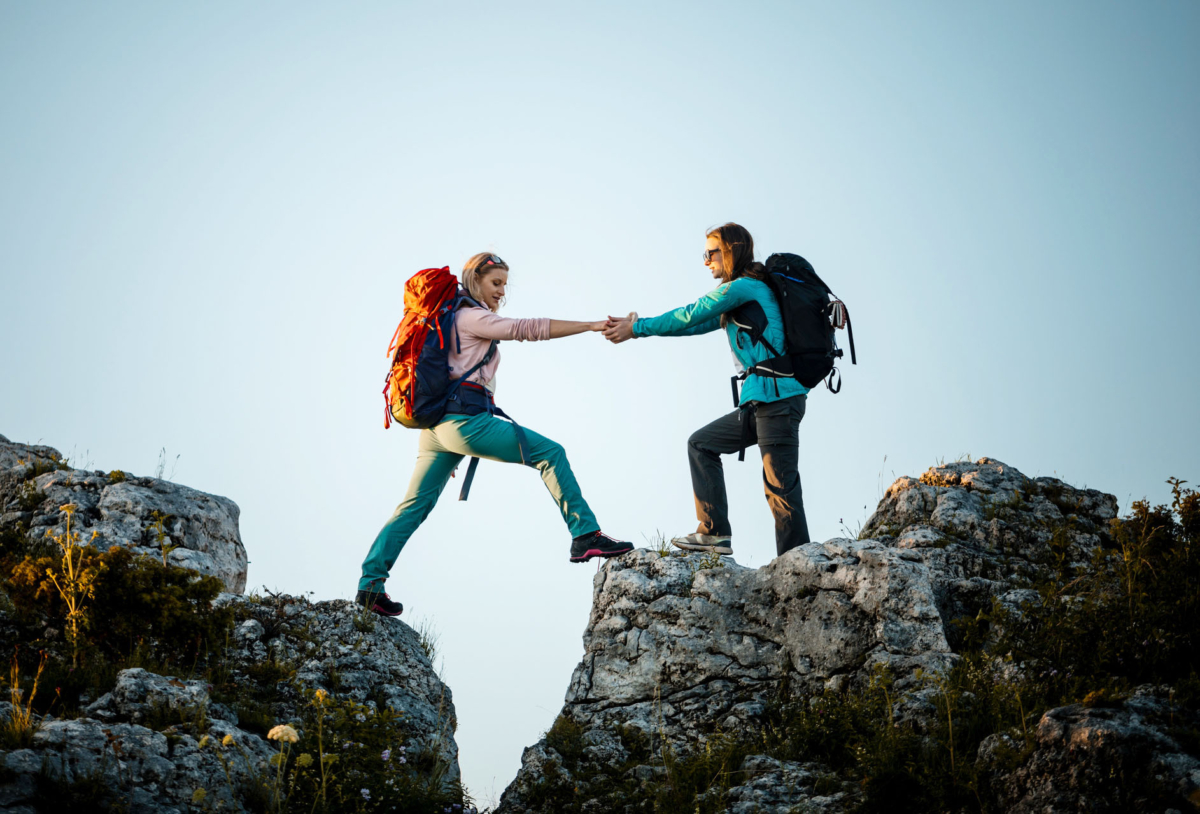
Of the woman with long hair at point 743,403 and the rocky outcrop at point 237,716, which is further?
the woman with long hair at point 743,403

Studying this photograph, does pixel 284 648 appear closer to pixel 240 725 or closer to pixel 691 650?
pixel 240 725

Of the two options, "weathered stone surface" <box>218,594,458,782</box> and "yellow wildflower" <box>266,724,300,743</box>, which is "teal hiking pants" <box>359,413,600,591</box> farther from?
"yellow wildflower" <box>266,724,300,743</box>

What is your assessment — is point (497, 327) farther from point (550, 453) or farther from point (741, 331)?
point (741, 331)

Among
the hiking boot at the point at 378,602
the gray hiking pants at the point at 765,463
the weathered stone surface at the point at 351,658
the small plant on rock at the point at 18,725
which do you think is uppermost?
the gray hiking pants at the point at 765,463

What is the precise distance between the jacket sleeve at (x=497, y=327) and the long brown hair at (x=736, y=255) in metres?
→ 1.80

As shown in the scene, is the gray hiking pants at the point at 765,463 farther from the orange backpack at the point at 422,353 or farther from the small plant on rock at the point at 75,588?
the small plant on rock at the point at 75,588

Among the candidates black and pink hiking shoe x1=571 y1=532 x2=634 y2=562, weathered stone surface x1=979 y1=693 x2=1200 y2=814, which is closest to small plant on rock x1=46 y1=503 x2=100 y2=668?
black and pink hiking shoe x1=571 y1=532 x2=634 y2=562

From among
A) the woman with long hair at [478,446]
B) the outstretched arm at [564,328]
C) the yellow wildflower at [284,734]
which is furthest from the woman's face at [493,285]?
the yellow wildflower at [284,734]

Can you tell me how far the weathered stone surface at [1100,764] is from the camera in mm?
4570

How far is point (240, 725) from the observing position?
6.40 metres

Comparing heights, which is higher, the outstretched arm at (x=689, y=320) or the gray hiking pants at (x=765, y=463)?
the outstretched arm at (x=689, y=320)

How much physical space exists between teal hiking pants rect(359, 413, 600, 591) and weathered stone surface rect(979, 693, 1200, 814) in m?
3.87

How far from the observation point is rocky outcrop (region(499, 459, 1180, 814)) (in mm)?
6930

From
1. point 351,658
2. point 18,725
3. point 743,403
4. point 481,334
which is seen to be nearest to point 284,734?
point 18,725
